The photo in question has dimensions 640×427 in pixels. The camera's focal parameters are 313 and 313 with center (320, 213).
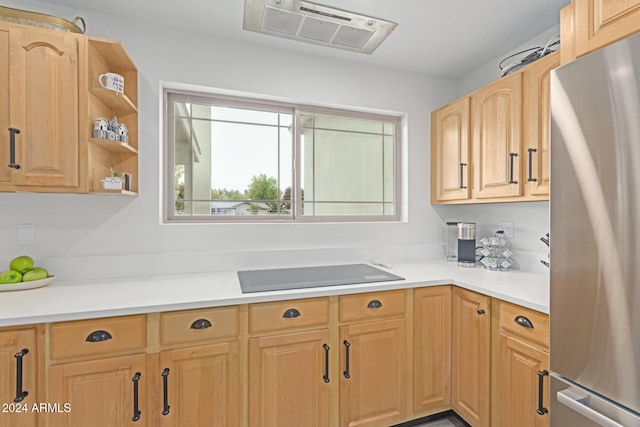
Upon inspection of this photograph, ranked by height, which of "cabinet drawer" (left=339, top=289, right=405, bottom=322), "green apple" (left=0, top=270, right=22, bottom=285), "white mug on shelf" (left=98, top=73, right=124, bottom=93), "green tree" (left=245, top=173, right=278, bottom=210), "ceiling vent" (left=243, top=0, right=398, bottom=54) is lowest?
"cabinet drawer" (left=339, top=289, right=405, bottom=322)

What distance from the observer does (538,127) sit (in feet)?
5.60

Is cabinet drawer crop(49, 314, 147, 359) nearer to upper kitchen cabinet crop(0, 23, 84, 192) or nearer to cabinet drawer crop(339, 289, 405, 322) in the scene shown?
upper kitchen cabinet crop(0, 23, 84, 192)

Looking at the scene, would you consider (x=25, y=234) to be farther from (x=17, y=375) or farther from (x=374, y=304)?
(x=374, y=304)

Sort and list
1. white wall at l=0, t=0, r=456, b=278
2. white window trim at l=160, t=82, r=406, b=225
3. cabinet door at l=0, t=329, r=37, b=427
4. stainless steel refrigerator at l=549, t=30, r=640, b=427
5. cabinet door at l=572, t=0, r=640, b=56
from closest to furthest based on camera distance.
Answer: stainless steel refrigerator at l=549, t=30, r=640, b=427, cabinet door at l=572, t=0, r=640, b=56, cabinet door at l=0, t=329, r=37, b=427, white wall at l=0, t=0, r=456, b=278, white window trim at l=160, t=82, r=406, b=225

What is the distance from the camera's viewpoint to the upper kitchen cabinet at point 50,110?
1.43 metres

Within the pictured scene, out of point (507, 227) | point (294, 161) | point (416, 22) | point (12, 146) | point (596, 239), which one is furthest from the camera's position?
point (294, 161)

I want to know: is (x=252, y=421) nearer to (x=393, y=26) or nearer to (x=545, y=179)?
(x=545, y=179)

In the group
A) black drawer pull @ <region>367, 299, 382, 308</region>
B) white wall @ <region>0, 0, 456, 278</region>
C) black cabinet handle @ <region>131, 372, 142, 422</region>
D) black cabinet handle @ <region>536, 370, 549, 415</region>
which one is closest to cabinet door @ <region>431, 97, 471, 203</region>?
white wall @ <region>0, 0, 456, 278</region>

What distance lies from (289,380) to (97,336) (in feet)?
2.93

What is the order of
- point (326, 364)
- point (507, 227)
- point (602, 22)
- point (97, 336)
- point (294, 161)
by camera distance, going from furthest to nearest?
point (294, 161)
point (507, 227)
point (326, 364)
point (97, 336)
point (602, 22)

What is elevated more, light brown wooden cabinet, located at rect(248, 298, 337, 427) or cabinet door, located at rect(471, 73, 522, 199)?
cabinet door, located at rect(471, 73, 522, 199)

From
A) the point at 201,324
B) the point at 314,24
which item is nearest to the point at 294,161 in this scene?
the point at 314,24

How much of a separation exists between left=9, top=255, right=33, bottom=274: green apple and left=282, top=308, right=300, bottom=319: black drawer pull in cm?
137

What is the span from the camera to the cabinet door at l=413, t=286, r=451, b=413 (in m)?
1.86
